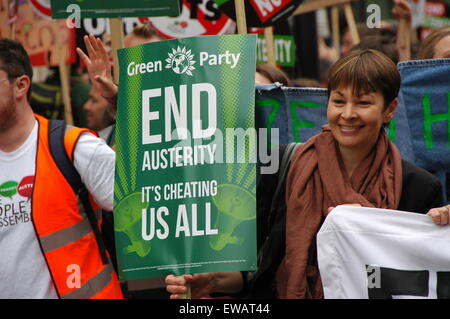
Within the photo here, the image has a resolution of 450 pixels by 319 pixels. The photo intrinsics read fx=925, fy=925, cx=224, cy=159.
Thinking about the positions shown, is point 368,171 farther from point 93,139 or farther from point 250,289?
point 93,139

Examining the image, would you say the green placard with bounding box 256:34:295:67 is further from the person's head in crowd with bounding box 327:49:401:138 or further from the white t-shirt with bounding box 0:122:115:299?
the person's head in crowd with bounding box 327:49:401:138

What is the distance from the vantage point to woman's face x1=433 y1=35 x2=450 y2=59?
15.5 feet

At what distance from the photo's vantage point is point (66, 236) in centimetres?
403

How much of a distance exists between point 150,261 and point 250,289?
48cm

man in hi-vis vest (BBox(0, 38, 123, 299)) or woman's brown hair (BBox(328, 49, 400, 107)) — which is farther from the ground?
woman's brown hair (BBox(328, 49, 400, 107))

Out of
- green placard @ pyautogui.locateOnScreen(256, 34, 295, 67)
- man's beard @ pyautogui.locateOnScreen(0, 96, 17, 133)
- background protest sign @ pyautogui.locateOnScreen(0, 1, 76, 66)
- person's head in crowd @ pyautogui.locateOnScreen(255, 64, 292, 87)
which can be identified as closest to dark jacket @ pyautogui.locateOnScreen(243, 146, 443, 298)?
person's head in crowd @ pyautogui.locateOnScreen(255, 64, 292, 87)

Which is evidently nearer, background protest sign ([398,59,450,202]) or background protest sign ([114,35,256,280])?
background protest sign ([114,35,256,280])

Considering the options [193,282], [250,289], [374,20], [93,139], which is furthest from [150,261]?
[374,20]

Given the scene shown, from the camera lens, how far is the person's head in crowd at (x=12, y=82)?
13.9 ft

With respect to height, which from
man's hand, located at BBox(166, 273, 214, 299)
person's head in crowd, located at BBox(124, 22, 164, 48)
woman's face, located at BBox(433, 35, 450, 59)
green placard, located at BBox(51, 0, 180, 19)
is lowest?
man's hand, located at BBox(166, 273, 214, 299)

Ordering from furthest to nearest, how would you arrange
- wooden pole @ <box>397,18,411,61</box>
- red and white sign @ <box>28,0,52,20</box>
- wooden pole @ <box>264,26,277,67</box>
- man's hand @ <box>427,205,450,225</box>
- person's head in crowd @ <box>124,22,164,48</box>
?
red and white sign @ <box>28,0,52,20</box>, wooden pole @ <box>397,18,411,61</box>, wooden pole @ <box>264,26,277,67</box>, person's head in crowd @ <box>124,22,164,48</box>, man's hand @ <box>427,205,450,225</box>

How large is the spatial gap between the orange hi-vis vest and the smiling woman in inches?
35.4

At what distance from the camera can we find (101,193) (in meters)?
4.04

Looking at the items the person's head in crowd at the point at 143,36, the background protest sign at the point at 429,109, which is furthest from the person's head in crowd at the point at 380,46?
the person's head in crowd at the point at 143,36
